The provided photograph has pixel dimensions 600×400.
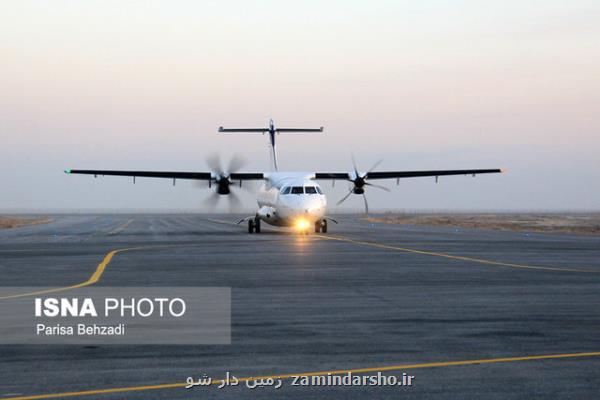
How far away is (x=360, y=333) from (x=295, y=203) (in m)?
34.3

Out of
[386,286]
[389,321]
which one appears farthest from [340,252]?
[389,321]

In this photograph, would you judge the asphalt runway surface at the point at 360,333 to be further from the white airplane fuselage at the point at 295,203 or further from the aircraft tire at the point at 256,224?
the aircraft tire at the point at 256,224

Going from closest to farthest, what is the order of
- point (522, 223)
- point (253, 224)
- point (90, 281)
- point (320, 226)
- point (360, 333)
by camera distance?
1. point (360, 333)
2. point (90, 281)
3. point (320, 226)
4. point (253, 224)
5. point (522, 223)

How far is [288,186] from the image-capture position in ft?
155

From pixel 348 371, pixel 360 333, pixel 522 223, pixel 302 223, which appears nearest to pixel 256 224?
pixel 302 223

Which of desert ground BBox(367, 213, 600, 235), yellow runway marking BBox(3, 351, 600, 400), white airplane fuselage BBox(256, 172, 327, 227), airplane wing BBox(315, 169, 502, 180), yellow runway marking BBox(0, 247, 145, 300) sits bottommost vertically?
yellow runway marking BBox(3, 351, 600, 400)

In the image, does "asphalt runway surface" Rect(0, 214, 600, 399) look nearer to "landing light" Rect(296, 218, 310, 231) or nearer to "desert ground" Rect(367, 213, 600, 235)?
"landing light" Rect(296, 218, 310, 231)

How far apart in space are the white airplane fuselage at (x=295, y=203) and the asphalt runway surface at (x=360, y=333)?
67.6ft

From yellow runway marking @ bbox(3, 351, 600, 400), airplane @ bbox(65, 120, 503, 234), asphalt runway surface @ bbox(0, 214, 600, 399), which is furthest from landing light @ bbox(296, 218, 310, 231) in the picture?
yellow runway marking @ bbox(3, 351, 600, 400)

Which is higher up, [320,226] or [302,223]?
[302,223]

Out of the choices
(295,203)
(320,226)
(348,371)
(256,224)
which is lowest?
(348,371)

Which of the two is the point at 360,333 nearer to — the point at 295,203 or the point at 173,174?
the point at 295,203

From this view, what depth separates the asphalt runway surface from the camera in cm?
827

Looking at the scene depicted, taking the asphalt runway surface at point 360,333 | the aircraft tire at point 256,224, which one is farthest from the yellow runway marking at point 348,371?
the aircraft tire at point 256,224
